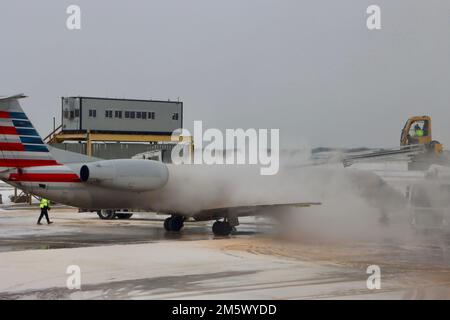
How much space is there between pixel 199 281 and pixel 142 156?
17227 mm

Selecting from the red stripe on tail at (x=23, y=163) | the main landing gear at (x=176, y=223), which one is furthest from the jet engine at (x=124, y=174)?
the main landing gear at (x=176, y=223)

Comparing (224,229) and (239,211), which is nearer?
(239,211)

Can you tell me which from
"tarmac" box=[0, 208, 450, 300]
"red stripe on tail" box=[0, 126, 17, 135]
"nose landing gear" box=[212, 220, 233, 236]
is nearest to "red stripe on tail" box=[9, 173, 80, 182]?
"red stripe on tail" box=[0, 126, 17, 135]

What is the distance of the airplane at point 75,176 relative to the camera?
923 inches

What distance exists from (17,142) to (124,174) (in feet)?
14.6

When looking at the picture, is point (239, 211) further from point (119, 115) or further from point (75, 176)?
point (119, 115)

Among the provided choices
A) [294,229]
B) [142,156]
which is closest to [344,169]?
[294,229]

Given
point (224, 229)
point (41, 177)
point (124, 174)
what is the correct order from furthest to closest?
point (224, 229), point (41, 177), point (124, 174)

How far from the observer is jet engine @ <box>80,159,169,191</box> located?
23172mm

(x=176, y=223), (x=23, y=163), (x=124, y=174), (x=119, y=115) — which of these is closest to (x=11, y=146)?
(x=23, y=163)

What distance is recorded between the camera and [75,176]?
23.8 meters
